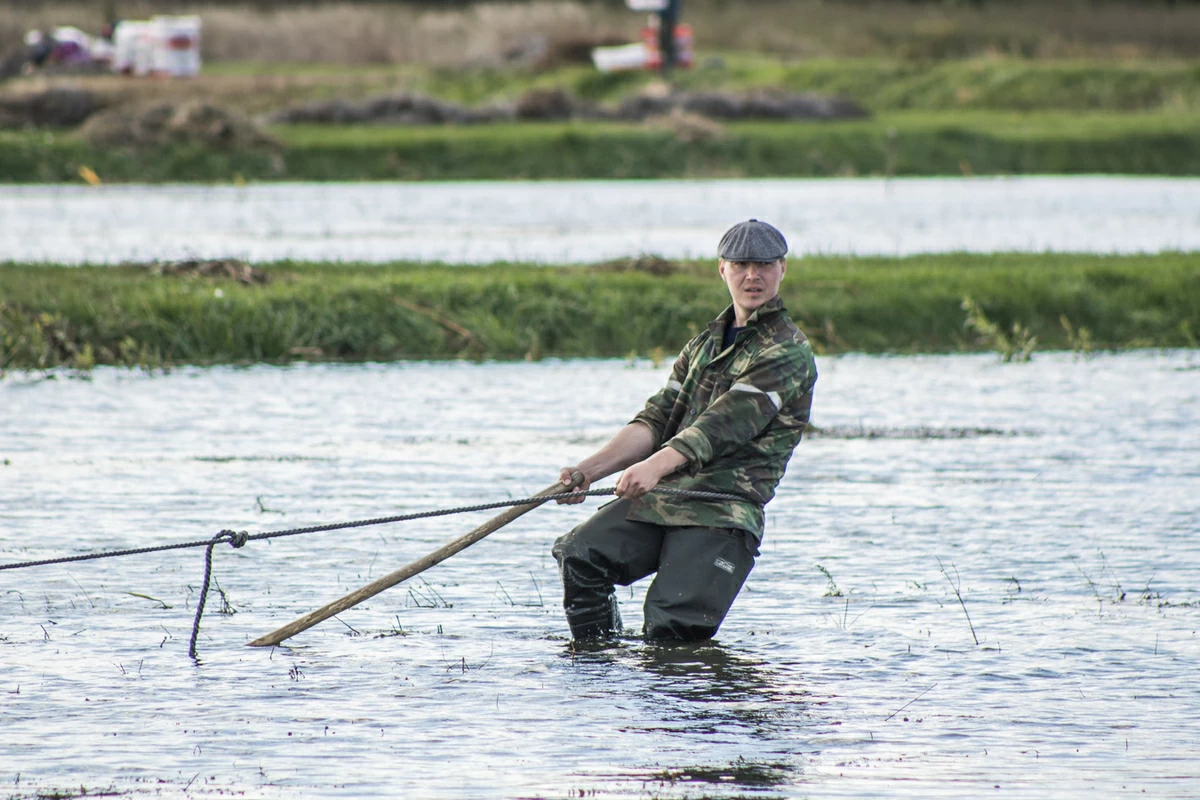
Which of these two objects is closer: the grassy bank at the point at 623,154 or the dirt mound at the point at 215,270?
the dirt mound at the point at 215,270

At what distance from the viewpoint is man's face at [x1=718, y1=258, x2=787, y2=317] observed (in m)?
7.25

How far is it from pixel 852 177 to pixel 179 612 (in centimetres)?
2753

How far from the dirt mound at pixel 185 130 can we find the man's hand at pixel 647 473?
28.2 meters

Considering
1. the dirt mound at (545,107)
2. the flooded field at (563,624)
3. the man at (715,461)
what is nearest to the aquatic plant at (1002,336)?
the flooded field at (563,624)

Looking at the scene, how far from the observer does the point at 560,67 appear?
51.6 meters

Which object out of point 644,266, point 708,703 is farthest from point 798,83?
point 708,703

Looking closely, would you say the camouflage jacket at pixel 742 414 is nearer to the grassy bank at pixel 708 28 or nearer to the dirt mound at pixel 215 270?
the dirt mound at pixel 215 270

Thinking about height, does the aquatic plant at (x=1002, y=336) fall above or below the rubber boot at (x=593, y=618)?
below

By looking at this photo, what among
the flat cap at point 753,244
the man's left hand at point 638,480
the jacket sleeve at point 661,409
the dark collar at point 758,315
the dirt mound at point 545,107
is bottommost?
the dirt mound at point 545,107

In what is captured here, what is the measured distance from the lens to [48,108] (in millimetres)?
37719

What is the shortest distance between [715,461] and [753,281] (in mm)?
663

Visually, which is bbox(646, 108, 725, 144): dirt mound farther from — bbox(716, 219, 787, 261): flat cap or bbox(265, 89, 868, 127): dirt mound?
bbox(716, 219, 787, 261): flat cap

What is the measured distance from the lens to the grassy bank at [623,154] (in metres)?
33.6

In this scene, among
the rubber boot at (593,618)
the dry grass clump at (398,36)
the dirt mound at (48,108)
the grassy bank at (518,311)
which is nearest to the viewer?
the rubber boot at (593,618)
